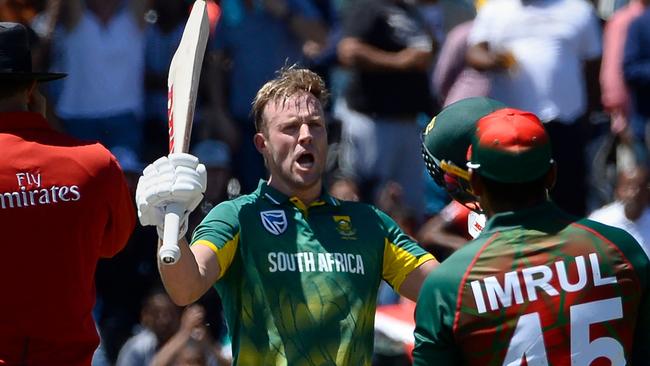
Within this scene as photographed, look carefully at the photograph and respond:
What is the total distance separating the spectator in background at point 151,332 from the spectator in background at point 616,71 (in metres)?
3.56

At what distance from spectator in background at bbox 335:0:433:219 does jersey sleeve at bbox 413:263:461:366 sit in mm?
5909

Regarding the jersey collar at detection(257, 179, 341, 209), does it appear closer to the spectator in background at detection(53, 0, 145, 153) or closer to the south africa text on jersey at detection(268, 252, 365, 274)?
the south africa text on jersey at detection(268, 252, 365, 274)

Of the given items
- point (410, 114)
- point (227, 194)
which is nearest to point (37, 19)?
point (227, 194)

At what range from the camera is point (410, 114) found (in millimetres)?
10562

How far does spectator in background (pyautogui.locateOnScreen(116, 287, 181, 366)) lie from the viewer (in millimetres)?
9086

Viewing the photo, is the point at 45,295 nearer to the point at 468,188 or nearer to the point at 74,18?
the point at 468,188

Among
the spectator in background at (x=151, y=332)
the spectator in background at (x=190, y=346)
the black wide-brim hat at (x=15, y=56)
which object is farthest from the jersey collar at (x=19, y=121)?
the spectator in background at (x=151, y=332)

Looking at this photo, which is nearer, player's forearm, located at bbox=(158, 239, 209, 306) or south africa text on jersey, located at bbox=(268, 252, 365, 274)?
player's forearm, located at bbox=(158, 239, 209, 306)

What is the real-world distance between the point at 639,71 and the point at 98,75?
3.76 meters

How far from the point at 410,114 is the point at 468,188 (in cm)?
528

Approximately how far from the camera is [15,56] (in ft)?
18.8

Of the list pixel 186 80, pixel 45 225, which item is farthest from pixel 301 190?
pixel 45 225

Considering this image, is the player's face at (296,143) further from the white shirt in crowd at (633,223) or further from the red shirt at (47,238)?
the white shirt in crowd at (633,223)

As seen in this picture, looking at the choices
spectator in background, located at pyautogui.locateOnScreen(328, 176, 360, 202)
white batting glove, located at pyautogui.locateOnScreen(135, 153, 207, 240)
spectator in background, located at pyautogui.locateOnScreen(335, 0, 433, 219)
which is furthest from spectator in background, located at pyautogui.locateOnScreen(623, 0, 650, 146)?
white batting glove, located at pyautogui.locateOnScreen(135, 153, 207, 240)
